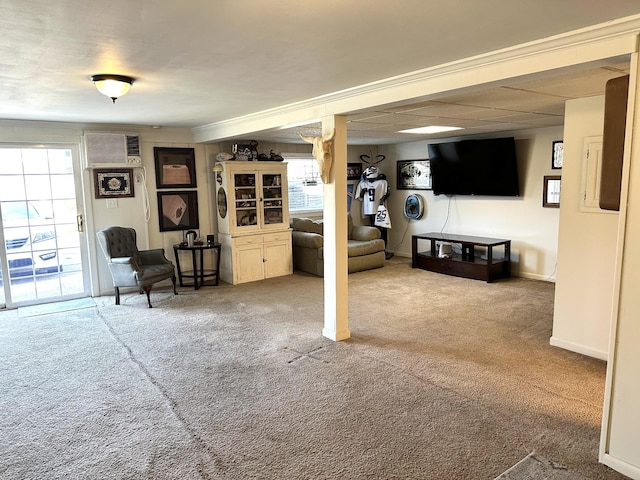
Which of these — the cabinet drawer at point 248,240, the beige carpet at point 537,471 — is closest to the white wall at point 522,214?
the cabinet drawer at point 248,240

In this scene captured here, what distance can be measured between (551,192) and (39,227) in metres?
6.61

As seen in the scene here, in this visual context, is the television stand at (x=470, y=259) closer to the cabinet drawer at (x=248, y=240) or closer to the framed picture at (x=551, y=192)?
the framed picture at (x=551, y=192)

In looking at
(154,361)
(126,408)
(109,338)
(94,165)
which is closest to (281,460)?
(126,408)

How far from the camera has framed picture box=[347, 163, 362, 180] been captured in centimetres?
823

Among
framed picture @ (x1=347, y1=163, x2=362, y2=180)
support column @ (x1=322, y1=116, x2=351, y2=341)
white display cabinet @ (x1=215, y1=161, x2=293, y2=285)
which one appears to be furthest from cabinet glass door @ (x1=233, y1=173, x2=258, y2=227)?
support column @ (x1=322, y1=116, x2=351, y2=341)

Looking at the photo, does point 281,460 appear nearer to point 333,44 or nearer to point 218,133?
point 333,44

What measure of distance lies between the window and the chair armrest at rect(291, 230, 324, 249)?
843mm

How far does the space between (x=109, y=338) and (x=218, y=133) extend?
2765 mm

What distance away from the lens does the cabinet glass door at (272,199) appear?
658 centimetres

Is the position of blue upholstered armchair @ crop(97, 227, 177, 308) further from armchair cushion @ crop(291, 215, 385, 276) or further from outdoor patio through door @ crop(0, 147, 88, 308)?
armchair cushion @ crop(291, 215, 385, 276)

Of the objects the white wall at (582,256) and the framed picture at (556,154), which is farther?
the framed picture at (556,154)

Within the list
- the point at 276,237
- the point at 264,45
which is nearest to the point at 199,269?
the point at 276,237

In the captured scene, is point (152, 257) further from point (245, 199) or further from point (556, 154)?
point (556, 154)

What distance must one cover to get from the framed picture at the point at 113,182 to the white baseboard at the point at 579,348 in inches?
206
